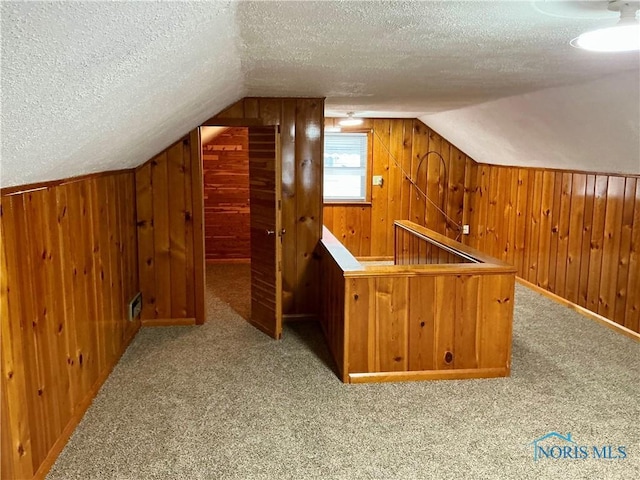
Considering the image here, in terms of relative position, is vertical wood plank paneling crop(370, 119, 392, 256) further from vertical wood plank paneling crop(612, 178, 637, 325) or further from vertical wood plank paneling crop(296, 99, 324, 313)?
vertical wood plank paneling crop(612, 178, 637, 325)

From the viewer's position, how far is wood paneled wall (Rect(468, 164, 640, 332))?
4160 millimetres

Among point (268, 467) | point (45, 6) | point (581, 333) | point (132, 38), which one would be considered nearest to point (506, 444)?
point (268, 467)

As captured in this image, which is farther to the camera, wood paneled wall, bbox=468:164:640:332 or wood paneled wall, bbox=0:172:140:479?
wood paneled wall, bbox=468:164:640:332

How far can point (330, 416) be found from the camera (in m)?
2.92

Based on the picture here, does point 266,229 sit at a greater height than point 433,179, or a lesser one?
lesser

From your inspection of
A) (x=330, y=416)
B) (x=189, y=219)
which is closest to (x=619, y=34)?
(x=330, y=416)

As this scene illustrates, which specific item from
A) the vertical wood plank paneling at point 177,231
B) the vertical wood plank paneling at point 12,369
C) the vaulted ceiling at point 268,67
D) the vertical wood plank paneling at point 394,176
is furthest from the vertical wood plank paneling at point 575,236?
the vertical wood plank paneling at point 12,369

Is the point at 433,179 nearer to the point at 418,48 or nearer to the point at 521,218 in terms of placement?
the point at 521,218

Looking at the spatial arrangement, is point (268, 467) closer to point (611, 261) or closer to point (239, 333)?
point (239, 333)

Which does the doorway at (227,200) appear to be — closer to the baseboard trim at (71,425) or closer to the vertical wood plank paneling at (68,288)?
the baseboard trim at (71,425)

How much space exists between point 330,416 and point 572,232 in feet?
10.2

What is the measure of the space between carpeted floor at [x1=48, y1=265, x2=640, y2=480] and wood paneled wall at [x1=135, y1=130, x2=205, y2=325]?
1.40 feet

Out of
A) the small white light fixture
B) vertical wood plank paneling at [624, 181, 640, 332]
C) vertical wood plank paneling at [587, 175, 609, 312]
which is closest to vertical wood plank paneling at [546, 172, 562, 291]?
vertical wood plank paneling at [587, 175, 609, 312]

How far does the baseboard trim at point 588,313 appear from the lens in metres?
4.11
